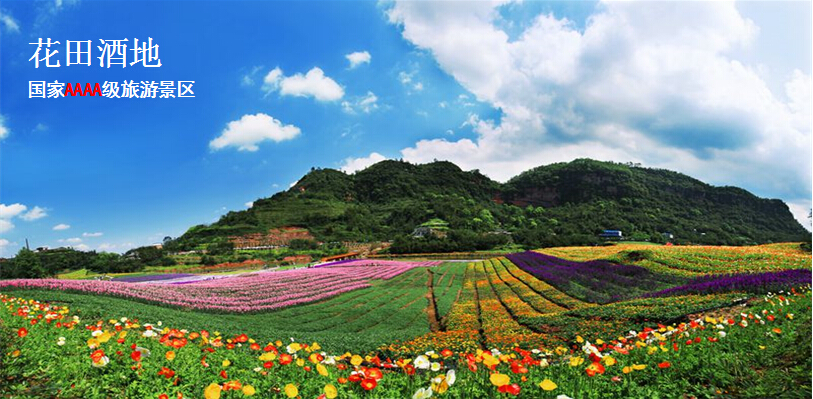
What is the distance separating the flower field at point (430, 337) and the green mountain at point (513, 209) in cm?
3987

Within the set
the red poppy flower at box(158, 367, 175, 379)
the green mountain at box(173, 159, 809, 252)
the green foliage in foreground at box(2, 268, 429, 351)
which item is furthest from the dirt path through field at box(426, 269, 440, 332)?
the green mountain at box(173, 159, 809, 252)

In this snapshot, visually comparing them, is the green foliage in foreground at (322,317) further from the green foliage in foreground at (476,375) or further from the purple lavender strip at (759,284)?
the purple lavender strip at (759,284)

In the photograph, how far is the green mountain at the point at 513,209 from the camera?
77.5 meters

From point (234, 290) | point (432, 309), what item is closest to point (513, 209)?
point (432, 309)

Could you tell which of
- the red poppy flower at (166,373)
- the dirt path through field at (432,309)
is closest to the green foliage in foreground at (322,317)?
the dirt path through field at (432,309)

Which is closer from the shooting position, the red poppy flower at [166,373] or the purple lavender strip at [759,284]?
→ the red poppy flower at [166,373]

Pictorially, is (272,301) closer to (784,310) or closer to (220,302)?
(220,302)

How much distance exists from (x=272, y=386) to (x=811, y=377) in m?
5.27

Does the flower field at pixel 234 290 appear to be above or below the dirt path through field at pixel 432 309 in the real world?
above

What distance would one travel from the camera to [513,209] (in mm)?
126875

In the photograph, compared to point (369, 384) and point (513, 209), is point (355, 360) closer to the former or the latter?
point (369, 384)

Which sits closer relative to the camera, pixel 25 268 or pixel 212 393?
pixel 212 393

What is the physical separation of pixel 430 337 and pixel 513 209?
122 m

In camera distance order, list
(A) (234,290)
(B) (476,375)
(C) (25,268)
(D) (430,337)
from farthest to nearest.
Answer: (C) (25,268)
(A) (234,290)
(D) (430,337)
(B) (476,375)
